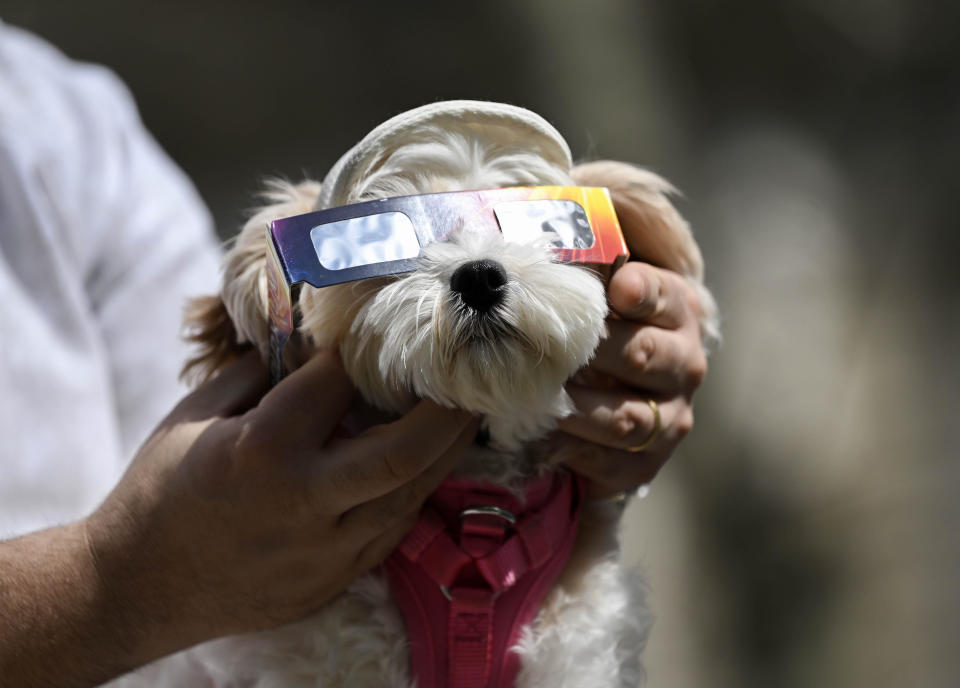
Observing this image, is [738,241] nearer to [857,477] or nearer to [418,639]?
[857,477]

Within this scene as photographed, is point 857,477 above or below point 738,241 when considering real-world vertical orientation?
below

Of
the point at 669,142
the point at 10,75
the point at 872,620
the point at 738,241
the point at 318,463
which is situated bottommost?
the point at 872,620

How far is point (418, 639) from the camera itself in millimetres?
999

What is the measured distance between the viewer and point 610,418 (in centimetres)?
102

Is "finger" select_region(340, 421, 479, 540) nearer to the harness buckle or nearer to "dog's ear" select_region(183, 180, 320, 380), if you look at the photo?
the harness buckle

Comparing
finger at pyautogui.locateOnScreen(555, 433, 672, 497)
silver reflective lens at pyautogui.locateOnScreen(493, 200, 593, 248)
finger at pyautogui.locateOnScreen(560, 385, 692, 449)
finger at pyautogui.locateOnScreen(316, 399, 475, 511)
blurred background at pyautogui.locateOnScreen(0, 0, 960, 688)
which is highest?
silver reflective lens at pyautogui.locateOnScreen(493, 200, 593, 248)

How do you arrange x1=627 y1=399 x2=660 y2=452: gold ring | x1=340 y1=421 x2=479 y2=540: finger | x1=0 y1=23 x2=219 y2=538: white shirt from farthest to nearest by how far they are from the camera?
x1=0 y1=23 x2=219 y2=538: white shirt < x1=627 y1=399 x2=660 y2=452: gold ring < x1=340 y1=421 x2=479 y2=540: finger

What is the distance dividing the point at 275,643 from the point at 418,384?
0.37m

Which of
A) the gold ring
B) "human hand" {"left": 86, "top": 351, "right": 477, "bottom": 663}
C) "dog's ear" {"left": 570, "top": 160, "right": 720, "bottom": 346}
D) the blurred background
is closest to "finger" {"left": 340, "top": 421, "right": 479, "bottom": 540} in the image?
"human hand" {"left": 86, "top": 351, "right": 477, "bottom": 663}

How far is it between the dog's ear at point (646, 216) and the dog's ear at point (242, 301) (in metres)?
0.36

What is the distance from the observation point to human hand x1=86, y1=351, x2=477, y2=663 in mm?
917

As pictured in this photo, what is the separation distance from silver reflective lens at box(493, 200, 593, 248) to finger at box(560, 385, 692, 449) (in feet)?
0.63

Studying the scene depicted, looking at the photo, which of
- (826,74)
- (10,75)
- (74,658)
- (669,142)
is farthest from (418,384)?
(826,74)

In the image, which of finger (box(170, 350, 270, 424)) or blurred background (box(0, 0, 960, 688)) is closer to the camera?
finger (box(170, 350, 270, 424))
